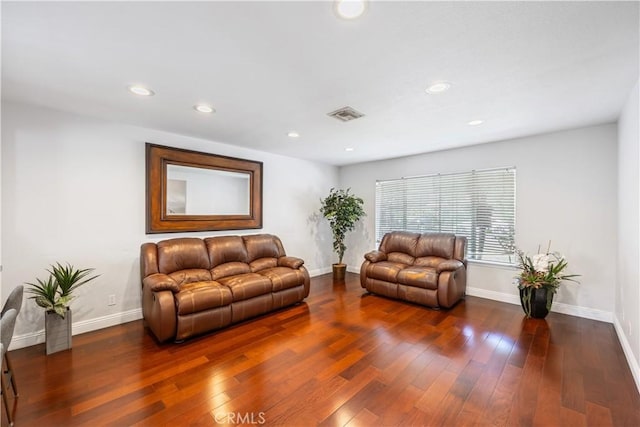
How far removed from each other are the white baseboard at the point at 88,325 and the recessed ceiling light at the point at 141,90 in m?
2.57

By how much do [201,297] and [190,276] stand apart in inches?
23.7

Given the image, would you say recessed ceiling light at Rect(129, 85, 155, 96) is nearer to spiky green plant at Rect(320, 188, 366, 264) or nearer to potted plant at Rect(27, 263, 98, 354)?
potted plant at Rect(27, 263, 98, 354)

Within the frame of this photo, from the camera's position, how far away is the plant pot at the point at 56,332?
2.56 meters

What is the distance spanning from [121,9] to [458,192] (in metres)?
4.63

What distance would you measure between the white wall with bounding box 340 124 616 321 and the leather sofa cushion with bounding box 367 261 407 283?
1285 mm

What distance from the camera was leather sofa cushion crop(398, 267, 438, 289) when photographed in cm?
374

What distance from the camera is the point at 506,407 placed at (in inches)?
73.7

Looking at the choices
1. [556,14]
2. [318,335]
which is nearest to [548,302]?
[318,335]

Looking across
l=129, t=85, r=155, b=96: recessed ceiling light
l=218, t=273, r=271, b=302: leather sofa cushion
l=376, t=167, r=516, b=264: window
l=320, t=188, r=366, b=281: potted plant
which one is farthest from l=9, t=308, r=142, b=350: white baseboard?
l=376, t=167, r=516, b=264: window

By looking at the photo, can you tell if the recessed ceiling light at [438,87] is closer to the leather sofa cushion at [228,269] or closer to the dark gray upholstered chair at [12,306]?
the leather sofa cushion at [228,269]

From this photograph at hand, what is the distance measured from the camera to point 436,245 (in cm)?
441

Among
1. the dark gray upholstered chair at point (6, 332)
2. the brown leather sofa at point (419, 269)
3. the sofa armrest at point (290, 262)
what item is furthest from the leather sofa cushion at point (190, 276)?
the brown leather sofa at point (419, 269)

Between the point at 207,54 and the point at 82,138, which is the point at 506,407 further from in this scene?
the point at 82,138

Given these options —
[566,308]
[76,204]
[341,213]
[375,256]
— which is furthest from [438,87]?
[76,204]
